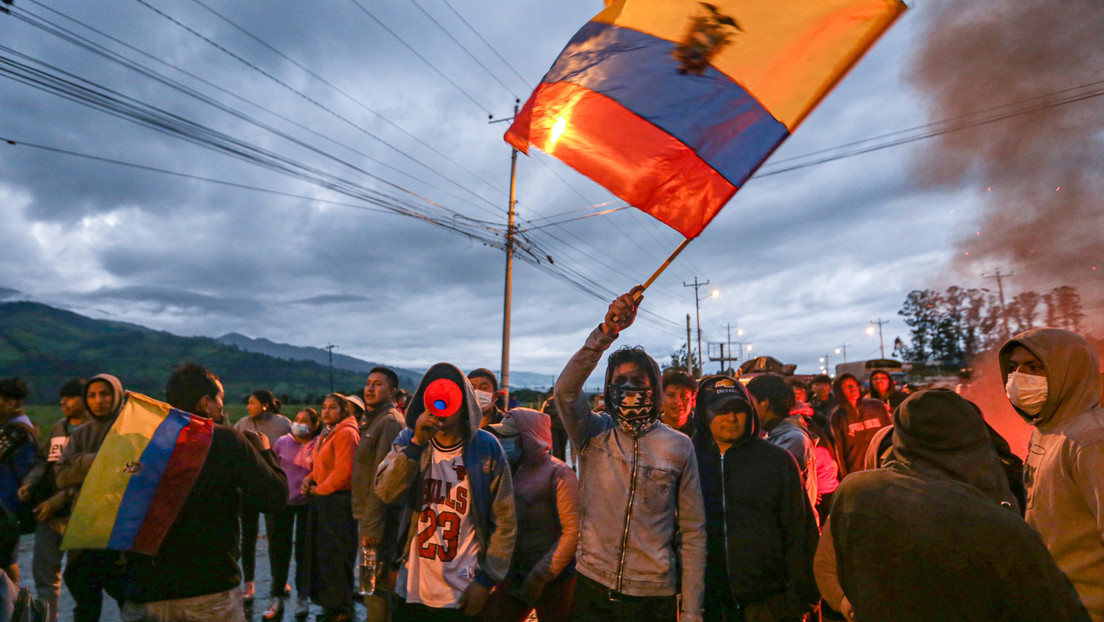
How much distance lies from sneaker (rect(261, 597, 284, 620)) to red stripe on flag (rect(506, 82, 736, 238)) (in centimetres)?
511

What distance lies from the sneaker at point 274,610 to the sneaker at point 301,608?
0.14 meters

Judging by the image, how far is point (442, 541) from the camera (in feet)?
10.1

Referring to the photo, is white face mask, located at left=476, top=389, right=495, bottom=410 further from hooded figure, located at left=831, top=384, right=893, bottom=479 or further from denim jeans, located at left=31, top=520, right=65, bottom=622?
hooded figure, located at left=831, top=384, right=893, bottom=479

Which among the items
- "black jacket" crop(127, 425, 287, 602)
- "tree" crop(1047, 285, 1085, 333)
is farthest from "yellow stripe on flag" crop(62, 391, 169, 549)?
"tree" crop(1047, 285, 1085, 333)

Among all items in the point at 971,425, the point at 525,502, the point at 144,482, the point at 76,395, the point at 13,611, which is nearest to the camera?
the point at 971,425

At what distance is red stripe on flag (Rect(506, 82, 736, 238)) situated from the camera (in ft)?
10.5

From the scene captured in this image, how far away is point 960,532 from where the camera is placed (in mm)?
1700

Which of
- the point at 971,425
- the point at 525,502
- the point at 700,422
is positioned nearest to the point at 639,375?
the point at 700,422

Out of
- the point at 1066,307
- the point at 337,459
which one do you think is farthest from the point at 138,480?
the point at 1066,307

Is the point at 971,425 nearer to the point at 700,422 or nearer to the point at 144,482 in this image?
the point at 700,422

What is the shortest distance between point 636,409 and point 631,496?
17.3 inches

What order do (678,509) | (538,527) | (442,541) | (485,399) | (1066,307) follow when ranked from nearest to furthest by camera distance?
(678,509) < (442,541) < (538,527) < (485,399) < (1066,307)

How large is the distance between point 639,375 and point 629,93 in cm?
158

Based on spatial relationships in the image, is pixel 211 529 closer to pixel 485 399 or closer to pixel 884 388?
pixel 485 399
